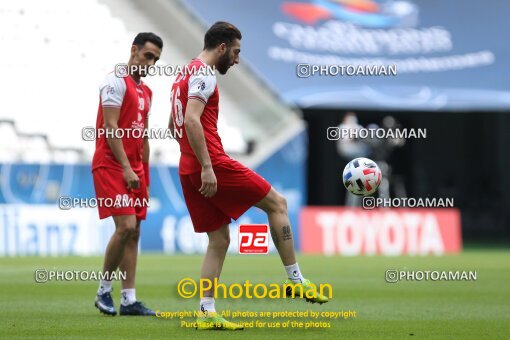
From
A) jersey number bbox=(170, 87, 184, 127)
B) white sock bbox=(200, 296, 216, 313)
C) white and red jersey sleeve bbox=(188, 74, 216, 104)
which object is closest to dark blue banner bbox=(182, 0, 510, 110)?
jersey number bbox=(170, 87, 184, 127)

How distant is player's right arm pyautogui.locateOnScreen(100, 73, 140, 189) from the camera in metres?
8.73

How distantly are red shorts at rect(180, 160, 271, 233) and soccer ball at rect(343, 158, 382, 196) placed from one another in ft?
5.04

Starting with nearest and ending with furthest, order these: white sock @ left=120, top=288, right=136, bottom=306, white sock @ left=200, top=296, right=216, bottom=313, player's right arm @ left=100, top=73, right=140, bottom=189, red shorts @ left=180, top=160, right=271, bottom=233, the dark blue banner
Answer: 1. white sock @ left=200, top=296, right=216, bottom=313
2. red shorts @ left=180, top=160, right=271, bottom=233
3. player's right arm @ left=100, top=73, right=140, bottom=189
4. white sock @ left=120, top=288, right=136, bottom=306
5. the dark blue banner

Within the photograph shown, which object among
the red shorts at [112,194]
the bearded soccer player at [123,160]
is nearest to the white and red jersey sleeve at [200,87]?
the bearded soccer player at [123,160]

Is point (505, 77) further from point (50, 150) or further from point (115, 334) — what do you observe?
point (115, 334)

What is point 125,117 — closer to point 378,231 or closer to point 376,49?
point 378,231

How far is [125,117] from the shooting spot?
8984mm

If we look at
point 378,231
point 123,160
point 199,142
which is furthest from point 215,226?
point 378,231

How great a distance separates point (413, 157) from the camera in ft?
95.6

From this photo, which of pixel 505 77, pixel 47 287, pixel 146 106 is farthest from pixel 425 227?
pixel 146 106

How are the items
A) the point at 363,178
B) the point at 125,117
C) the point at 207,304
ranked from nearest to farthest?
the point at 207,304 < the point at 125,117 < the point at 363,178

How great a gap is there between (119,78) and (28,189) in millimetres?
12554

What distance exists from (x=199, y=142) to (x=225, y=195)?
1.68 ft

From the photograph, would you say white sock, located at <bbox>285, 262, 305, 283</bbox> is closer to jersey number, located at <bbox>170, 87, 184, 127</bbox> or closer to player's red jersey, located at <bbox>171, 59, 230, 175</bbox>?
player's red jersey, located at <bbox>171, 59, 230, 175</bbox>
